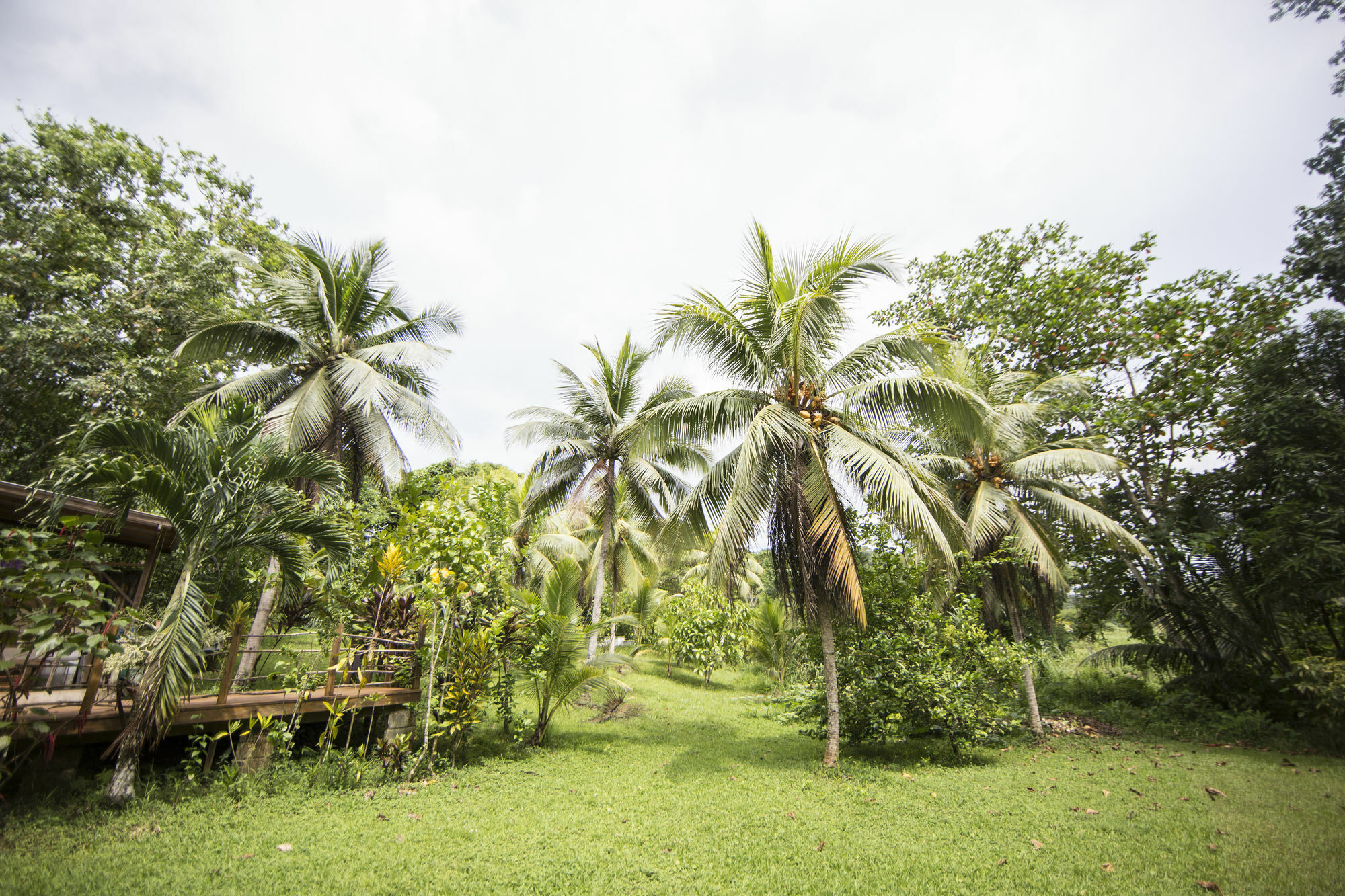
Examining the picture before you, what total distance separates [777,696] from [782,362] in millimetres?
10967

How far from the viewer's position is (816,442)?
8.70m

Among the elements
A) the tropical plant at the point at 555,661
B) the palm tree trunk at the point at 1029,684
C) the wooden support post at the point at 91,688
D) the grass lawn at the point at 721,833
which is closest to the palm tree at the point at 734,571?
the tropical plant at the point at 555,661

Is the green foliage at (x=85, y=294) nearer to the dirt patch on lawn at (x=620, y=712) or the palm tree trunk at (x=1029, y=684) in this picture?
the dirt patch on lawn at (x=620, y=712)

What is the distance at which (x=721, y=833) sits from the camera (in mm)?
5664

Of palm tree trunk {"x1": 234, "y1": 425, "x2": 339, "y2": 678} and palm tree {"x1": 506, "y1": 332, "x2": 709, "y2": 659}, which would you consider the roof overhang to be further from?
palm tree {"x1": 506, "y1": 332, "x2": 709, "y2": 659}

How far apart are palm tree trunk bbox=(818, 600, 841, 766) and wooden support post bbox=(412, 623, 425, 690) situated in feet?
20.8

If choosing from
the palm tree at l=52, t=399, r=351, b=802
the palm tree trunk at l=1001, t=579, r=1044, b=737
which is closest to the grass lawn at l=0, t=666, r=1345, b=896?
the palm tree at l=52, t=399, r=351, b=802

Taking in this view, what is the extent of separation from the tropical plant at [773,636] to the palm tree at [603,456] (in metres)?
5.54

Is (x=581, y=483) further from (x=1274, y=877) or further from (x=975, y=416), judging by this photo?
(x=1274, y=877)

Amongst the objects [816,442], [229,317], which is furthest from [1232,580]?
Answer: [229,317]

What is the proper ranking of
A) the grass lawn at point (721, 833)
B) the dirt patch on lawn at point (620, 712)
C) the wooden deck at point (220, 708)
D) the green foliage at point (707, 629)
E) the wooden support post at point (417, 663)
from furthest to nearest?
the green foliage at point (707, 629) < the dirt patch on lawn at point (620, 712) < the wooden support post at point (417, 663) < the wooden deck at point (220, 708) < the grass lawn at point (721, 833)

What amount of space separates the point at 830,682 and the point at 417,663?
22.0 feet

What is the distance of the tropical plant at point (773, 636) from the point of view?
17625 mm

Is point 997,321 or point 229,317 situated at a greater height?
point 997,321
